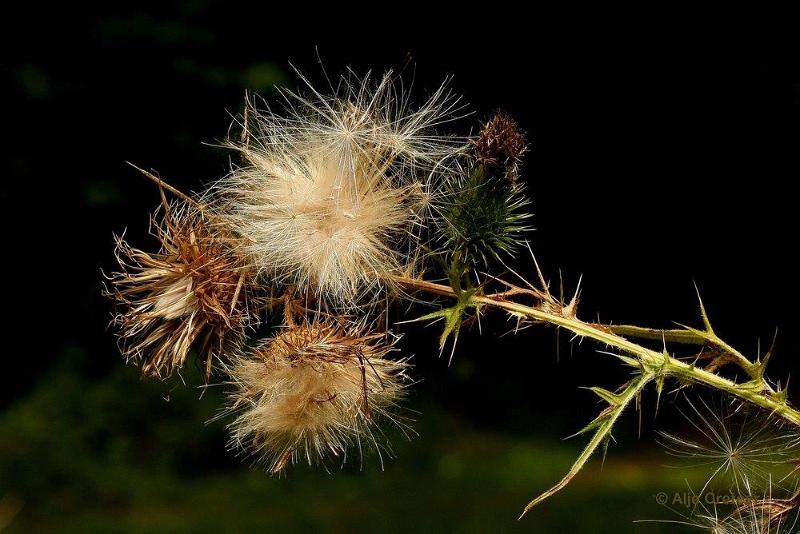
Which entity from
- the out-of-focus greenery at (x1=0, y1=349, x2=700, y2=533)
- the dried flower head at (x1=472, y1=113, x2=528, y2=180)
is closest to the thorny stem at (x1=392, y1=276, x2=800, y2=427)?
the dried flower head at (x1=472, y1=113, x2=528, y2=180)

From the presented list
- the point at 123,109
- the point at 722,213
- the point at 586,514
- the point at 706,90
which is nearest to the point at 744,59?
the point at 706,90

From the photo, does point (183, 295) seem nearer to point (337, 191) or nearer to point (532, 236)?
point (337, 191)

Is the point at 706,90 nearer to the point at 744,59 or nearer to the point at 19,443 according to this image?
the point at 744,59

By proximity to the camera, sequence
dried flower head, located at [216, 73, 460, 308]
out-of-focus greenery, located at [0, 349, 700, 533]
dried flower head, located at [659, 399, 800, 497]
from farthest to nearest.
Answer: out-of-focus greenery, located at [0, 349, 700, 533], dried flower head, located at [216, 73, 460, 308], dried flower head, located at [659, 399, 800, 497]

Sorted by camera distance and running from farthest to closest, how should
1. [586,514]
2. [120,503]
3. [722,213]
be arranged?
[722,213]
[120,503]
[586,514]

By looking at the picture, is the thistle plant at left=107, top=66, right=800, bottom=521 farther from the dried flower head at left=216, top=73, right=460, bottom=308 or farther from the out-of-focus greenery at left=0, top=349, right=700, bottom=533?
the out-of-focus greenery at left=0, top=349, right=700, bottom=533

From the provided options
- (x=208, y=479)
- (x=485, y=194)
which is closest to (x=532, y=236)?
(x=208, y=479)

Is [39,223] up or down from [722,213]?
up

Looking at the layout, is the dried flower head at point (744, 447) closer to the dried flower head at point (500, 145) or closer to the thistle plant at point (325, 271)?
the thistle plant at point (325, 271)
